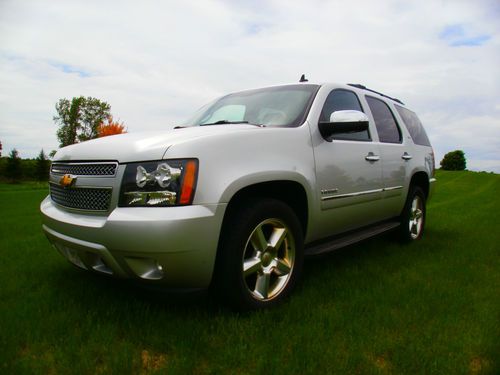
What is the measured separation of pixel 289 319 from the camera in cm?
246

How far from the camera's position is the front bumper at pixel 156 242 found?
2.09 meters

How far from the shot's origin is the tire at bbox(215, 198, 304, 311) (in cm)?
235

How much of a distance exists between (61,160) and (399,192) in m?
3.53

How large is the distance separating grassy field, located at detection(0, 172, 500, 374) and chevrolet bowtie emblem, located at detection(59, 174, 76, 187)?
81 centimetres

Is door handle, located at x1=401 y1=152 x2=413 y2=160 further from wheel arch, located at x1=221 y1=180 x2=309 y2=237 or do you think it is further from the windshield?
wheel arch, located at x1=221 y1=180 x2=309 y2=237

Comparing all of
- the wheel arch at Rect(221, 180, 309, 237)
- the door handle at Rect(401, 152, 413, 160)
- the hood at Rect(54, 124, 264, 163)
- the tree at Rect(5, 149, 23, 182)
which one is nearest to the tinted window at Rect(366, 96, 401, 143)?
the door handle at Rect(401, 152, 413, 160)

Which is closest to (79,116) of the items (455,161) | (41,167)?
(41,167)

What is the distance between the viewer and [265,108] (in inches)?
134

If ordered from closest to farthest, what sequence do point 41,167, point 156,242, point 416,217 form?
point 156,242, point 416,217, point 41,167

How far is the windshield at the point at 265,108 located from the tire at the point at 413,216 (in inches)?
88.0

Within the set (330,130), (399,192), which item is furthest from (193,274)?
(399,192)

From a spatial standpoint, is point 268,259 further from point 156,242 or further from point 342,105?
point 342,105

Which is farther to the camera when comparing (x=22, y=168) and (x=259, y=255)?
(x=22, y=168)

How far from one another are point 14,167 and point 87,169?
41.6m
